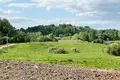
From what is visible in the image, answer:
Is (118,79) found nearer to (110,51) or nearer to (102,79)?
(102,79)

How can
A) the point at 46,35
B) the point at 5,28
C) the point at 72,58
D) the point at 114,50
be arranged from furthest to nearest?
the point at 46,35 → the point at 5,28 → the point at 114,50 → the point at 72,58

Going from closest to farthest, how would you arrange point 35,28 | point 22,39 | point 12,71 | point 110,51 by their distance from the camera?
point 12,71 → point 110,51 → point 22,39 → point 35,28

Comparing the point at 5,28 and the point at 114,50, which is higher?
the point at 5,28

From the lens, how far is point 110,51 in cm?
3934

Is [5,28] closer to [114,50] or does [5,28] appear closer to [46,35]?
[46,35]

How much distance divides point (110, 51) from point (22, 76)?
29844 mm

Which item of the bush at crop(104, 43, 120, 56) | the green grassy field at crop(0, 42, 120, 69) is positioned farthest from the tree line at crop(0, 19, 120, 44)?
the green grassy field at crop(0, 42, 120, 69)

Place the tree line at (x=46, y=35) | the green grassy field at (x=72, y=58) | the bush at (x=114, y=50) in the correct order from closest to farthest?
the green grassy field at (x=72, y=58), the bush at (x=114, y=50), the tree line at (x=46, y=35)

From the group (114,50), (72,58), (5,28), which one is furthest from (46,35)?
(72,58)

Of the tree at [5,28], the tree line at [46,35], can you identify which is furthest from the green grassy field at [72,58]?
the tree at [5,28]

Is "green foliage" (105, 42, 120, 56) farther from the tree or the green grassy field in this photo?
the tree

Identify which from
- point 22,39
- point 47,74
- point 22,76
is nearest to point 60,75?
point 47,74

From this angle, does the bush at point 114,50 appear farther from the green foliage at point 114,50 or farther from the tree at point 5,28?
the tree at point 5,28

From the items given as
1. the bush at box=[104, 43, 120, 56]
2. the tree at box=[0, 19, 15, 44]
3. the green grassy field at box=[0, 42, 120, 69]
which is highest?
the tree at box=[0, 19, 15, 44]
